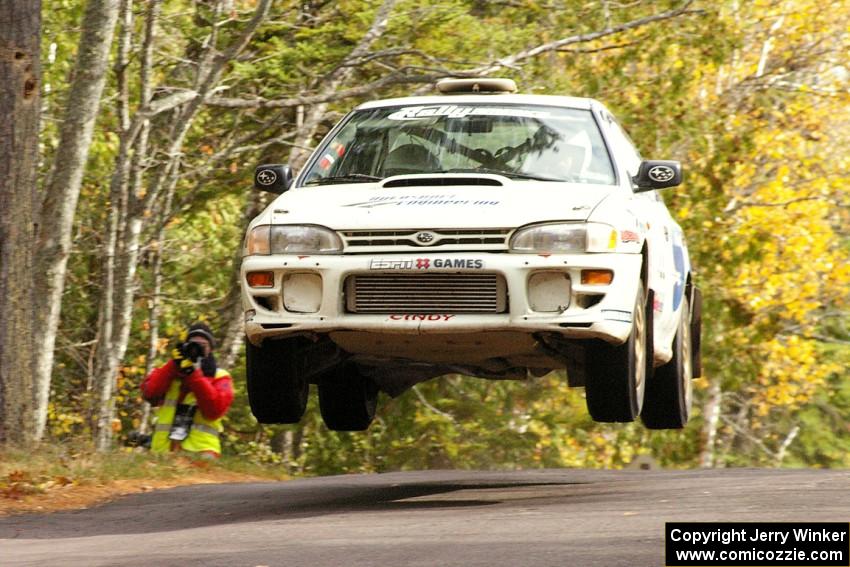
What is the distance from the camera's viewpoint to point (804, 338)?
33.0 meters

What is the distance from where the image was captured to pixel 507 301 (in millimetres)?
7898

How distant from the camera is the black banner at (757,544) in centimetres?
582

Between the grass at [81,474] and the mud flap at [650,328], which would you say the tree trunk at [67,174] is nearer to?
the grass at [81,474]

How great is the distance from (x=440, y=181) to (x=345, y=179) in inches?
29.2

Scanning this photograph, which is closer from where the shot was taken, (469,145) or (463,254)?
(463,254)

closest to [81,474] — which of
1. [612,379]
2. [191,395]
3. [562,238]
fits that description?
[191,395]

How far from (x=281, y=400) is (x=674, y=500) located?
2.24 meters

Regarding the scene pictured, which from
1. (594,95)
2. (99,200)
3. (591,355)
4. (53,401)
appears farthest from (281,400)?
(594,95)

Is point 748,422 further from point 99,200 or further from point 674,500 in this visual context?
point 674,500

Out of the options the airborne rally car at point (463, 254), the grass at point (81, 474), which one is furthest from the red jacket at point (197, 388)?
the airborne rally car at point (463, 254)

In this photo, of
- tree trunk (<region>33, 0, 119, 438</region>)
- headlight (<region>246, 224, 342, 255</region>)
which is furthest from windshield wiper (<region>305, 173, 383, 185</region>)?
tree trunk (<region>33, 0, 119, 438</region>)

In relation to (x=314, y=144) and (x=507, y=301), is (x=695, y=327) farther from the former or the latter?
(x=314, y=144)

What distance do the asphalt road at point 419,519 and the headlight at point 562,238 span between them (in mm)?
1296

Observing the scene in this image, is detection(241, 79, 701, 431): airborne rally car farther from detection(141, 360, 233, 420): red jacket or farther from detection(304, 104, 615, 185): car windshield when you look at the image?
detection(141, 360, 233, 420): red jacket
